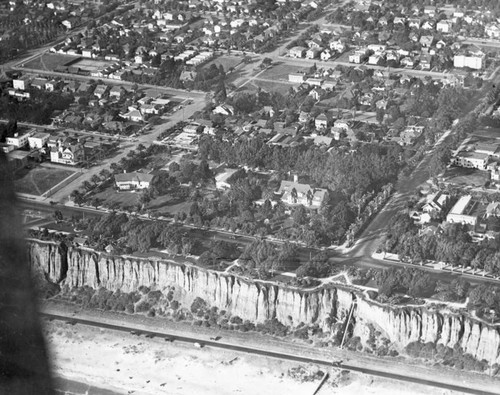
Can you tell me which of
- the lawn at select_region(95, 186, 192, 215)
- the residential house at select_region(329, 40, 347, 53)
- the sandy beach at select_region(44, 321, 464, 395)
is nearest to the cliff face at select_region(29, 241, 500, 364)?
the sandy beach at select_region(44, 321, 464, 395)

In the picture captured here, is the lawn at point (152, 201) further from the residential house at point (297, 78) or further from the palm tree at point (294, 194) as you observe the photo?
the residential house at point (297, 78)

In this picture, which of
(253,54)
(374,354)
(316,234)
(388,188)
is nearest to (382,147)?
(388,188)

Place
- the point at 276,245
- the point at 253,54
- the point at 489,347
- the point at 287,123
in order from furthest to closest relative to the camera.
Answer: the point at 253,54 → the point at 287,123 → the point at 276,245 → the point at 489,347

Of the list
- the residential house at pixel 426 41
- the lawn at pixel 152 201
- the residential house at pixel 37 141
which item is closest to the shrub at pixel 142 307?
the lawn at pixel 152 201

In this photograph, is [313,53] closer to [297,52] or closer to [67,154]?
[297,52]

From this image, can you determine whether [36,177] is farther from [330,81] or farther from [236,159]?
[330,81]

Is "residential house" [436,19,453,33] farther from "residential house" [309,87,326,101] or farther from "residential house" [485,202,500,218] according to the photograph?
"residential house" [485,202,500,218]
